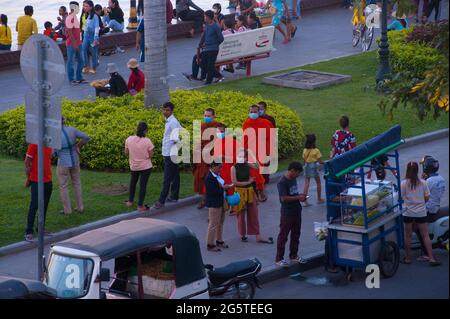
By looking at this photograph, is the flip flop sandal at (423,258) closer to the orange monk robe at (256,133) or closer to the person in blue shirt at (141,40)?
the orange monk robe at (256,133)

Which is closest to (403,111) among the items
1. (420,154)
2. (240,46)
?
(420,154)

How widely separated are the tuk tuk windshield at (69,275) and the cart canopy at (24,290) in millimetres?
192

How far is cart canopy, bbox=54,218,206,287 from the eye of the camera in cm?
1199

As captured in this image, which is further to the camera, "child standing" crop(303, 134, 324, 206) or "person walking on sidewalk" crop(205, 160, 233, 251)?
"child standing" crop(303, 134, 324, 206)

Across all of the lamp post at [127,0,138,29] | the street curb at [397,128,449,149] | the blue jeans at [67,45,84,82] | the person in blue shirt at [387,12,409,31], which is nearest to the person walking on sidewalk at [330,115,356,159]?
the street curb at [397,128,449,149]

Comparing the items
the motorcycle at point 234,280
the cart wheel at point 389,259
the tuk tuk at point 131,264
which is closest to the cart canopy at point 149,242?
the tuk tuk at point 131,264

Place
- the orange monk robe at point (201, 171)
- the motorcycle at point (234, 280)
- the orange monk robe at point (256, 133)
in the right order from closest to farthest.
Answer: the motorcycle at point (234, 280), the orange monk robe at point (201, 171), the orange monk robe at point (256, 133)

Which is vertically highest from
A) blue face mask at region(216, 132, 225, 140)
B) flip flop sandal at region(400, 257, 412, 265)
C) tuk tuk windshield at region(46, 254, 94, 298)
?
blue face mask at region(216, 132, 225, 140)

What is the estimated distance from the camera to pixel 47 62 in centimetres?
1197

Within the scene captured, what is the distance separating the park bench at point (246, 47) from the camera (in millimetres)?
26406

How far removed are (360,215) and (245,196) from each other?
2.13 meters

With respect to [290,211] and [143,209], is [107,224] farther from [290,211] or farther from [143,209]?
[290,211]

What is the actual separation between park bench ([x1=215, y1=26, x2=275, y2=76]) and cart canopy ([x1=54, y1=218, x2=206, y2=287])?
14120 millimetres

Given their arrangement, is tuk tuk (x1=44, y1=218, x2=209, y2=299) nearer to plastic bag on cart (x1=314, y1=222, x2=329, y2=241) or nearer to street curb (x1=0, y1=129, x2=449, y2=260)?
street curb (x1=0, y1=129, x2=449, y2=260)
